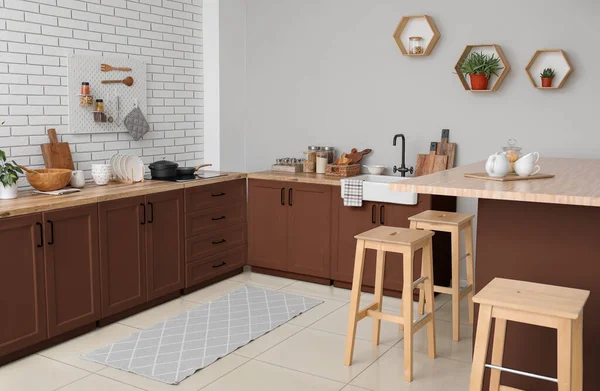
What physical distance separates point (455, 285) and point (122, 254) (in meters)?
2.36

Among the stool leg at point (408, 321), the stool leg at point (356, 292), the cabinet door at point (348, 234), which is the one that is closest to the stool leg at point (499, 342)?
the stool leg at point (408, 321)

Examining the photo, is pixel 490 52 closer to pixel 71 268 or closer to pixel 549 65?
pixel 549 65

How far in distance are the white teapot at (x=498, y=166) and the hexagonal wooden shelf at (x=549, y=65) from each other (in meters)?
1.93

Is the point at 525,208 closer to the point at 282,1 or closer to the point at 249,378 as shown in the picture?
the point at 249,378

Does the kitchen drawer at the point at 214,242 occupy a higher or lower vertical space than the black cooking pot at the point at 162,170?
lower

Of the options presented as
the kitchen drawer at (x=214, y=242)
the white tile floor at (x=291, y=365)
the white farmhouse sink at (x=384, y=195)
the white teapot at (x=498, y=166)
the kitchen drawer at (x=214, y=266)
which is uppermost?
the white teapot at (x=498, y=166)

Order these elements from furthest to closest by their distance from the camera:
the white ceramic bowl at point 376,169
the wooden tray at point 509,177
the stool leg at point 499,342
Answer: the white ceramic bowl at point 376,169, the wooden tray at point 509,177, the stool leg at point 499,342

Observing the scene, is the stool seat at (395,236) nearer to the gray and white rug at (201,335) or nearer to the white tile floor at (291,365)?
the white tile floor at (291,365)

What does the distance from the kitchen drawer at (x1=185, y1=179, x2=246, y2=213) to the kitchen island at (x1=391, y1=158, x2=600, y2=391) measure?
2506 mm

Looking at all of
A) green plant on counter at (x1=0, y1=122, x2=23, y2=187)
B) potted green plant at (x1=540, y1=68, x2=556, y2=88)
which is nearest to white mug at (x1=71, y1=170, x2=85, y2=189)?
green plant on counter at (x1=0, y1=122, x2=23, y2=187)

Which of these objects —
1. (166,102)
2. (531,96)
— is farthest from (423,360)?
(166,102)

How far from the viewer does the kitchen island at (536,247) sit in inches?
121

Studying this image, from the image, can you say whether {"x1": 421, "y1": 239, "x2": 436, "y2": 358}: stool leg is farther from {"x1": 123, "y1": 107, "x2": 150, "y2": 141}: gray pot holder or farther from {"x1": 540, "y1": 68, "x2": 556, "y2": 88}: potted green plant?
{"x1": 123, "y1": 107, "x2": 150, "y2": 141}: gray pot holder

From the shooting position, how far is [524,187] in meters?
3.09
